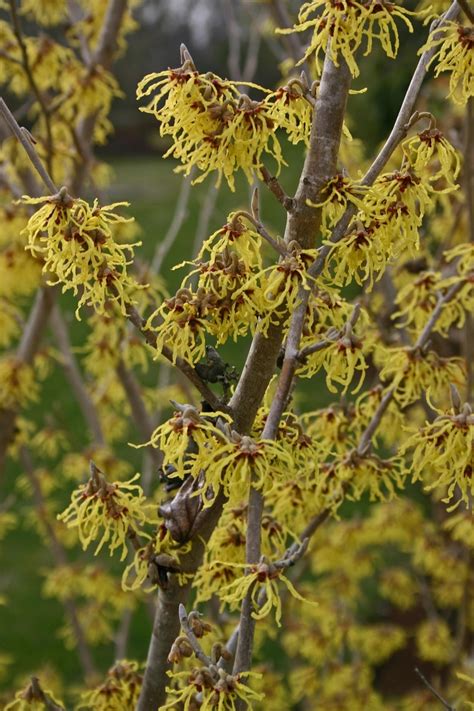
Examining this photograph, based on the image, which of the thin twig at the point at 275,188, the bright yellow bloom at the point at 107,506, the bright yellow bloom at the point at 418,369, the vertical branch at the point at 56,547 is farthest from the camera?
the vertical branch at the point at 56,547

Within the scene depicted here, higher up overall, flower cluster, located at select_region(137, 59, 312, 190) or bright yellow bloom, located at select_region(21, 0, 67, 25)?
bright yellow bloom, located at select_region(21, 0, 67, 25)

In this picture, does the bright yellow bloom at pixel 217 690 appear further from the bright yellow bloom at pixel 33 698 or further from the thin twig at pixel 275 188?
the thin twig at pixel 275 188

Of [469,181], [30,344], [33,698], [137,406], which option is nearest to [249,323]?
[33,698]

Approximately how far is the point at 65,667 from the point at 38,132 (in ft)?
10.3

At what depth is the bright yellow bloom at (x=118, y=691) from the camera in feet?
6.11

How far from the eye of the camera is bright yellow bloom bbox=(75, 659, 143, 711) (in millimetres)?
1863

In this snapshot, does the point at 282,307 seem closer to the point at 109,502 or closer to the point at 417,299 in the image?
the point at 109,502

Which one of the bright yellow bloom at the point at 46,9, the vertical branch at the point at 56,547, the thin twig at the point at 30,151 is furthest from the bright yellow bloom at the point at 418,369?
the bright yellow bloom at the point at 46,9

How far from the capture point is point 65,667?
16.8 feet

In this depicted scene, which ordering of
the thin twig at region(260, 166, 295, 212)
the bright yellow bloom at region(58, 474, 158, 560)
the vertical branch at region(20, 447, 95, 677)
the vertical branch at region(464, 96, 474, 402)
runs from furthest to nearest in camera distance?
the vertical branch at region(20, 447, 95, 677) < the vertical branch at region(464, 96, 474, 402) < the bright yellow bloom at region(58, 474, 158, 560) < the thin twig at region(260, 166, 295, 212)

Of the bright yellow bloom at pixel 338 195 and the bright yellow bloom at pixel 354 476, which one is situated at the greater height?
the bright yellow bloom at pixel 338 195

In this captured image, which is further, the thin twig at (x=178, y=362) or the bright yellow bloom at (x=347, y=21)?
the thin twig at (x=178, y=362)

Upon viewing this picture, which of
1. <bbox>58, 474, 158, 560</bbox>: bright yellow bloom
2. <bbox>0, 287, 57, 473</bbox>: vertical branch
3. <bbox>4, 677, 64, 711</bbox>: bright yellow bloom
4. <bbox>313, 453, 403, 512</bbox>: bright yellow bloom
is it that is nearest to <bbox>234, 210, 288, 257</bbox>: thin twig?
<bbox>58, 474, 158, 560</bbox>: bright yellow bloom

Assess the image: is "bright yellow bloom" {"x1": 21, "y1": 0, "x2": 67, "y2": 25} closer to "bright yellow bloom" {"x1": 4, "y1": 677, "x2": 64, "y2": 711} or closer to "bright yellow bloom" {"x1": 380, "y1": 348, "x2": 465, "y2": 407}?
"bright yellow bloom" {"x1": 380, "y1": 348, "x2": 465, "y2": 407}
